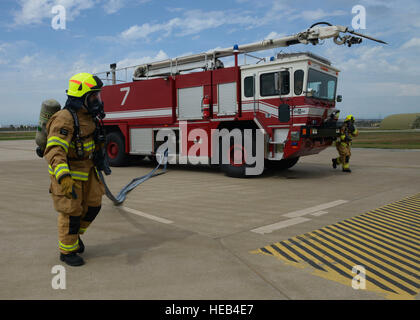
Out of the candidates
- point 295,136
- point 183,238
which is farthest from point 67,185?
point 295,136

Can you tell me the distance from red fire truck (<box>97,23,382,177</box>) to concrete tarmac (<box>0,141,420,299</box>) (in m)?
1.34

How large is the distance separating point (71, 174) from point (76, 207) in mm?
323

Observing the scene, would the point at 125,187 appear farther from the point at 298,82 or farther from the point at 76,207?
the point at 298,82

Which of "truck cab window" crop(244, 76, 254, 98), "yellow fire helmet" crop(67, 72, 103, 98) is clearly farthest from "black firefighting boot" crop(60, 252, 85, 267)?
"truck cab window" crop(244, 76, 254, 98)

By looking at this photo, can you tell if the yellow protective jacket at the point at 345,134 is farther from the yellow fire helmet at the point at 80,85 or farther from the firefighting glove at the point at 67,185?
the firefighting glove at the point at 67,185

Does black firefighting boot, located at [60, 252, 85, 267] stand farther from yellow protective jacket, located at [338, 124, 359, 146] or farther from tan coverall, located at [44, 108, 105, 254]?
yellow protective jacket, located at [338, 124, 359, 146]

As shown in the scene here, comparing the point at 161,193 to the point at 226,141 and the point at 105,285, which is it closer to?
the point at 226,141

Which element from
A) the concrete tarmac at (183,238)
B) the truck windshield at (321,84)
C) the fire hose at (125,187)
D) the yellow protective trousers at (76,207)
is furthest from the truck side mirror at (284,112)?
the yellow protective trousers at (76,207)

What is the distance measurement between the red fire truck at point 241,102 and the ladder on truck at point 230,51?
0.09 ft

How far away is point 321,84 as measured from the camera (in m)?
9.70
